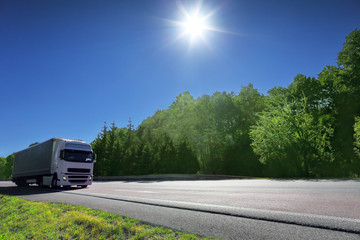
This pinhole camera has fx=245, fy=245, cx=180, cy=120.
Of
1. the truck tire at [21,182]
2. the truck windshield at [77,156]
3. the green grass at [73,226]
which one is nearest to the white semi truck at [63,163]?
the truck windshield at [77,156]

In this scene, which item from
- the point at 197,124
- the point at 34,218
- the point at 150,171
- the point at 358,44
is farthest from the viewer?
the point at 197,124

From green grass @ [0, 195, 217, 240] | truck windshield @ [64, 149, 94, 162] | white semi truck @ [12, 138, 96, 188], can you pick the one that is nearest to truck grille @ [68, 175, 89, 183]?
white semi truck @ [12, 138, 96, 188]

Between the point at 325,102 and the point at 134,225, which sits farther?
the point at 325,102

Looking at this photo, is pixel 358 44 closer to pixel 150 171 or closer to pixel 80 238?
pixel 150 171

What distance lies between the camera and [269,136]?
1033 inches

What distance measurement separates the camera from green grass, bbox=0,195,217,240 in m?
4.77

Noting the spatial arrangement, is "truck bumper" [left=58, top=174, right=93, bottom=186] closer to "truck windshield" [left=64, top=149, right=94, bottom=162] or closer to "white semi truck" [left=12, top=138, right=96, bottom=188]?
"white semi truck" [left=12, top=138, right=96, bottom=188]

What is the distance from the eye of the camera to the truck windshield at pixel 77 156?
16531mm

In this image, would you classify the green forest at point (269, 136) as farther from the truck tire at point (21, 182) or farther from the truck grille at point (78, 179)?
the truck grille at point (78, 179)

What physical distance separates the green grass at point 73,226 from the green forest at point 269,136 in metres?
21.7

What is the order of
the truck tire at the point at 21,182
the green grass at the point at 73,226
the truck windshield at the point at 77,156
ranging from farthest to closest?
1. the truck tire at the point at 21,182
2. the truck windshield at the point at 77,156
3. the green grass at the point at 73,226

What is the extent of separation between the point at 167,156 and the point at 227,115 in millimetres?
12533

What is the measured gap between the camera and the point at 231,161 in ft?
111

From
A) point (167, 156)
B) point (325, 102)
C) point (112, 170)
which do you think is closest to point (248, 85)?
point (325, 102)
